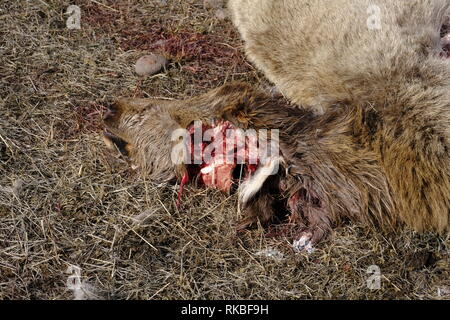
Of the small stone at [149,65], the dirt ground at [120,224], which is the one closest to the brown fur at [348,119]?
the dirt ground at [120,224]

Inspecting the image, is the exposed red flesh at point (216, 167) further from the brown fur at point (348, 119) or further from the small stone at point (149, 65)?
the small stone at point (149, 65)

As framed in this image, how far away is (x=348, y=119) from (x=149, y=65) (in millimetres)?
1525

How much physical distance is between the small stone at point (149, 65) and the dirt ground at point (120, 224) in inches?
2.3

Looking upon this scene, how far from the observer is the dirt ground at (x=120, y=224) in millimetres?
3053

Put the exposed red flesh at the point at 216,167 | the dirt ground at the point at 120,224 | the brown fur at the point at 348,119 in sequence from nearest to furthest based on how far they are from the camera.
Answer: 1. the dirt ground at the point at 120,224
2. the brown fur at the point at 348,119
3. the exposed red flesh at the point at 216,167

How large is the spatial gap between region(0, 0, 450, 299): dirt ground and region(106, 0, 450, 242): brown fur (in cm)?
17

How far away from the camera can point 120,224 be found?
10.9ft

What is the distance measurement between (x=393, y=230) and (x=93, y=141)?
1.88 m

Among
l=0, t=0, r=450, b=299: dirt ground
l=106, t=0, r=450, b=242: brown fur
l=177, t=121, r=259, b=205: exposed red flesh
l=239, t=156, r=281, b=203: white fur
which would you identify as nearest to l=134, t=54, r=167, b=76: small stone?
l=0, t=0, r=450, b=299: dirt ground

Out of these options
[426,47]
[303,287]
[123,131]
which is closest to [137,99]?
[123,131]

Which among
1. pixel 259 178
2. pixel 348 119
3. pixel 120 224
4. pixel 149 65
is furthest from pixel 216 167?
pixel 149 65

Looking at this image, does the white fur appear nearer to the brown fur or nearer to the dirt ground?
the brown fur

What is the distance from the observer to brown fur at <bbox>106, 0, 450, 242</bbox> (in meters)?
3.20

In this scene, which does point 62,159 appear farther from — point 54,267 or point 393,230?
point 393,230
